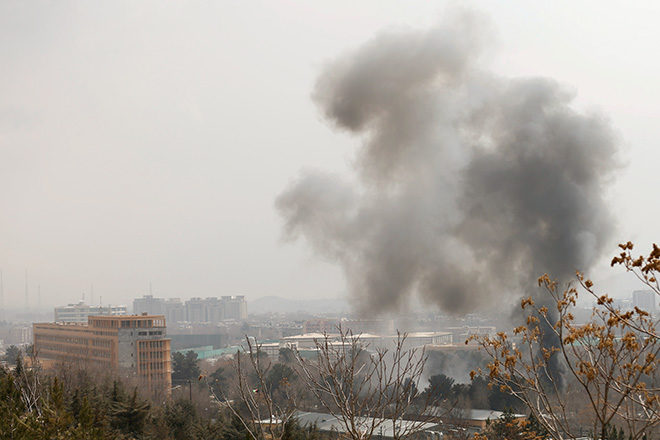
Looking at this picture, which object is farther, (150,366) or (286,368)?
(150,366)

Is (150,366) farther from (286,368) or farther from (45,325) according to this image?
(45,325)

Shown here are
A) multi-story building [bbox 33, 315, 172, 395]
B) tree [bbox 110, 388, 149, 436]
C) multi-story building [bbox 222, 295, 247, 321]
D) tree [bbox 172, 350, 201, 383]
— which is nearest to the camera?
tree [bbox 110, 388, 149, 436]

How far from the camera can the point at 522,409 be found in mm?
22297

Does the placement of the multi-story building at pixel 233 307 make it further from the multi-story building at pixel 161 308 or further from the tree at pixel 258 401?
the tree at pixel 258 401

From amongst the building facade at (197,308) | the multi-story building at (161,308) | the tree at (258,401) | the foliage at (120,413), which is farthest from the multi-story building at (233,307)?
the foliage at (120,413)

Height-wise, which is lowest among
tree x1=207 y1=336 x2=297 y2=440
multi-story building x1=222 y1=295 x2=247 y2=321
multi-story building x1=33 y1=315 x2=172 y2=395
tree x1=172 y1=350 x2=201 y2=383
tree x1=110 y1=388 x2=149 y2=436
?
multi-story building x1=222 y1=295 x2=247 y2=321

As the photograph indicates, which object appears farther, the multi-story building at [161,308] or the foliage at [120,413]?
the multi-story building at [161,308]

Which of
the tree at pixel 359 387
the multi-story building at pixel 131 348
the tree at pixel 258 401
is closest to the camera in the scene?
the tree at pixel 258 401

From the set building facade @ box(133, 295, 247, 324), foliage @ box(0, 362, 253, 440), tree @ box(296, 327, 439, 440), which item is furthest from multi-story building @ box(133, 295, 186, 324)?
tree @ box(296, 327, 439, 440)

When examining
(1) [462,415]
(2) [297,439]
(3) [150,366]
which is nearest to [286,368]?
(1) [462,415]

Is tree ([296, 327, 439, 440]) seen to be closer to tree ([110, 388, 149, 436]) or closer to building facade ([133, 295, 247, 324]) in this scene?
tree ([110, 388, 149, 436])

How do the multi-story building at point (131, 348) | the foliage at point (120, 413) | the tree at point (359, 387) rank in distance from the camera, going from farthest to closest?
the multi-story building at point (131, 348) → the foliage at point (120, 413) → the tree at point (359, 387)

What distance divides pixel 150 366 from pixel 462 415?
21814 millimetres

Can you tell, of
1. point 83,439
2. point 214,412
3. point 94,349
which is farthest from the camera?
point 94,349
